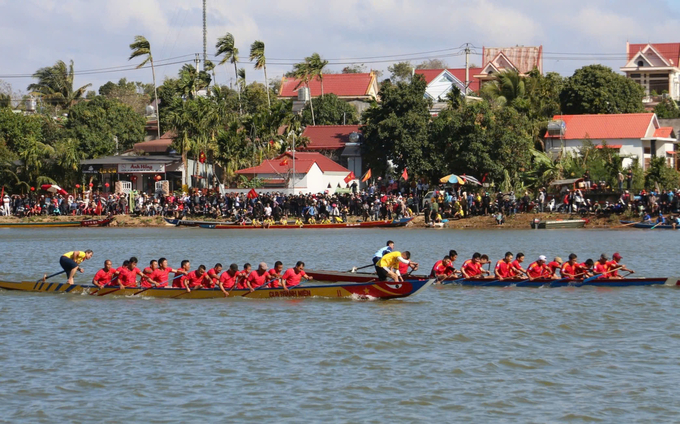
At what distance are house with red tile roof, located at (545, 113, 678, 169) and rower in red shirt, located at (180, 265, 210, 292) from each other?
38582mm

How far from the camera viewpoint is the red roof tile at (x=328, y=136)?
2469 inches

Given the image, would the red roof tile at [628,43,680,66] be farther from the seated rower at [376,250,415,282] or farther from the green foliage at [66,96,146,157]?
the seated rower at [376,250,415,282]

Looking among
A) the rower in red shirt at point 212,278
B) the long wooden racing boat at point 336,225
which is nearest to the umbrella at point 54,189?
the long wooden racing boat at point 336,225

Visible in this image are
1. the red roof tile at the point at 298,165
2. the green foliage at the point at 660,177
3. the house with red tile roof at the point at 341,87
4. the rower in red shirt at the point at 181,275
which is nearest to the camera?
the rower in red shirt at the point at 181,275

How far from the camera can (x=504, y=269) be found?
78.1 feet

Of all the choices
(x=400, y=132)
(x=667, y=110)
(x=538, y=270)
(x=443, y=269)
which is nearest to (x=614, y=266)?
(x=538, y=270)

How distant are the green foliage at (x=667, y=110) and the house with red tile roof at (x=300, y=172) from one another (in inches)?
1404

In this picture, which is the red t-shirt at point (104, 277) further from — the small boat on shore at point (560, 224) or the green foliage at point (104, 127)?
the green foliage at point (104, 127)

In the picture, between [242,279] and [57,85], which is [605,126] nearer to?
[242,279]

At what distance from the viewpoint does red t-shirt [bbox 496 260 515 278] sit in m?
23.7

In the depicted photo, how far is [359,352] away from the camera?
16.6m

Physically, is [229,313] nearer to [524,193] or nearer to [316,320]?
[316,320]

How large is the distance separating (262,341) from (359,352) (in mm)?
2288

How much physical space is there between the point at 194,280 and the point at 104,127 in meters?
49.5
